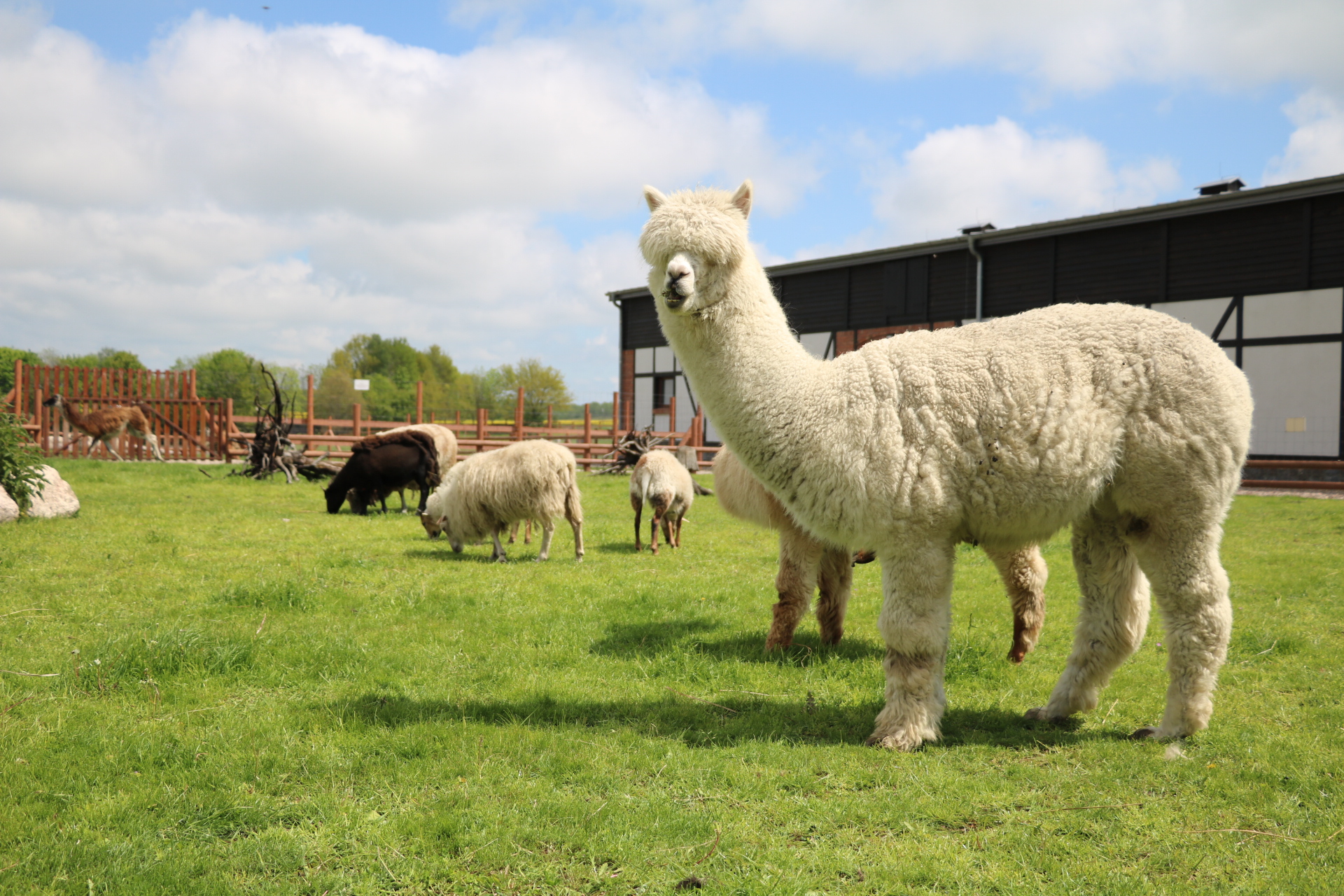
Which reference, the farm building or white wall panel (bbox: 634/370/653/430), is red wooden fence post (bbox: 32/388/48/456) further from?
the farm building

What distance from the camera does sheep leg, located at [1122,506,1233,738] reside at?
3.76 metres

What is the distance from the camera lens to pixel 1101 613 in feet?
13.7

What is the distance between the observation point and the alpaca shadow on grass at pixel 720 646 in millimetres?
5355

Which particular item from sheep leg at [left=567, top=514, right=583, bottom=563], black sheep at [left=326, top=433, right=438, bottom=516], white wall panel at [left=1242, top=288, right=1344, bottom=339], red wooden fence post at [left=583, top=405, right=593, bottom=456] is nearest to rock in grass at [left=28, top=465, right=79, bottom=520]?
black sheep at [left=326, top=433, right=438, bottom=516]

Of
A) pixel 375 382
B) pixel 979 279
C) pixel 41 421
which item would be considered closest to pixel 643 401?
pixel 979 279

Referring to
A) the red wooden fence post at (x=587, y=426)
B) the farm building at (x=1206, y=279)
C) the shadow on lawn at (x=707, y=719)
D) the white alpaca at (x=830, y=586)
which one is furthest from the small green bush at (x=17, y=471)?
the red wooden fence post at (x=587, y=426)

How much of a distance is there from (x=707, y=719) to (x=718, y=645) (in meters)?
1.49

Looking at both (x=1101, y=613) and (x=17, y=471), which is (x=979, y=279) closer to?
(x=1101, y=613)

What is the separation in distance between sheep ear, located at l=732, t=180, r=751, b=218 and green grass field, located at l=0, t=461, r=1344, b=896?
2603 millimetres

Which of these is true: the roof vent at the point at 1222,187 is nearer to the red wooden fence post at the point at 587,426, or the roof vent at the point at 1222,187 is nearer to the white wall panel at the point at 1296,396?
the white wall panel at the point at 1296,396

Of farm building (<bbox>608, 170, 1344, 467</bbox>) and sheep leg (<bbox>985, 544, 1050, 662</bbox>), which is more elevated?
farm building (<bbox>608, 170, 1344, 467</bbox>)

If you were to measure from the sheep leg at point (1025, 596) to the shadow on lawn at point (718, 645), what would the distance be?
915 mm

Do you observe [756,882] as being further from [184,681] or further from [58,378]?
[58,378]

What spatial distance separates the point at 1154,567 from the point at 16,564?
8.93 m
